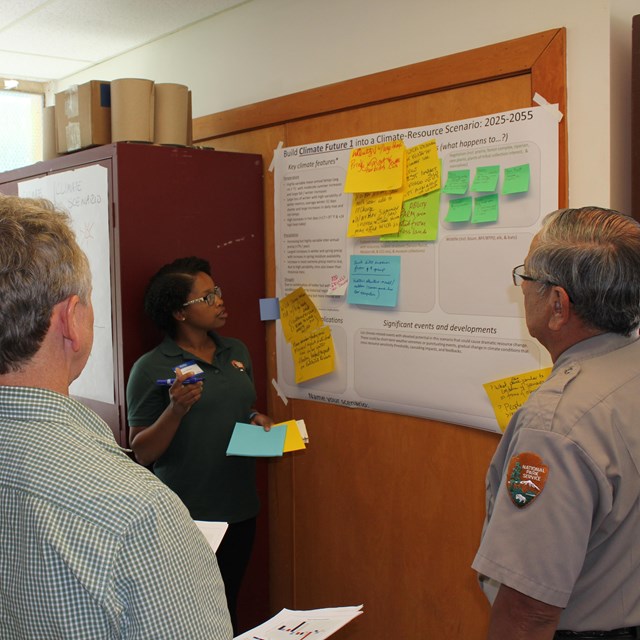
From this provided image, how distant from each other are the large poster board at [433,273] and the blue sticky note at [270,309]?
4 centimetres

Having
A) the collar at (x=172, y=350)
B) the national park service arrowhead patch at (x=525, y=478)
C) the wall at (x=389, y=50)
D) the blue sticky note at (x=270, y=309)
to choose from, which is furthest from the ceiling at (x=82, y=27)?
the national park service arrowhead patch at (x=525, y=478)

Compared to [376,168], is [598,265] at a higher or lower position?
lower

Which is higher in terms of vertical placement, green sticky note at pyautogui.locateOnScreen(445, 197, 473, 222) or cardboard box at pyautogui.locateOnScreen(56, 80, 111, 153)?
cardboard box at pyautogui.locateOnScreen(56, 80, 111, 153)

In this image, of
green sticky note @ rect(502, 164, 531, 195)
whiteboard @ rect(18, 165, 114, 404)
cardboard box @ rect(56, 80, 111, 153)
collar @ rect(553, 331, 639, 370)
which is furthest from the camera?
cardboard box @ rect(56, 80, 111, 153)

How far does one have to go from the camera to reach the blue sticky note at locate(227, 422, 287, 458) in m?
2.32

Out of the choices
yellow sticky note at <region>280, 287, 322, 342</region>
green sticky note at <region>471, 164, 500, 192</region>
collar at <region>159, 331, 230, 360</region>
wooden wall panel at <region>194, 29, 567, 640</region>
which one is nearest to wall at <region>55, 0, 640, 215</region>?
wooden wall panel at <region>194, 29, 567, 640</region>

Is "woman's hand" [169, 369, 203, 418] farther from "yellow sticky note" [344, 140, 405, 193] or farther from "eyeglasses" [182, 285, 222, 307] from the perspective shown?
"yellow sticky note" [344, 140, 405, 193]

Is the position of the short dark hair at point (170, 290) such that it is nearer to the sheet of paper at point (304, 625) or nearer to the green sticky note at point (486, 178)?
the green sticky note at point (486, 178)

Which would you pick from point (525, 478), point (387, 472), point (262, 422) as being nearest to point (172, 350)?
point (262, 422)

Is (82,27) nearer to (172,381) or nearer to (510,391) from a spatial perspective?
(172,381)

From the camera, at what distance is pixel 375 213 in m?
2.47

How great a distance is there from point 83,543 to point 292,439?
63.6 inches

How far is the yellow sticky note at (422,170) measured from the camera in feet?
7.48

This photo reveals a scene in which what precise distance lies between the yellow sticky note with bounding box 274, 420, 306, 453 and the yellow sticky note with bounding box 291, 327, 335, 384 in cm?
31
